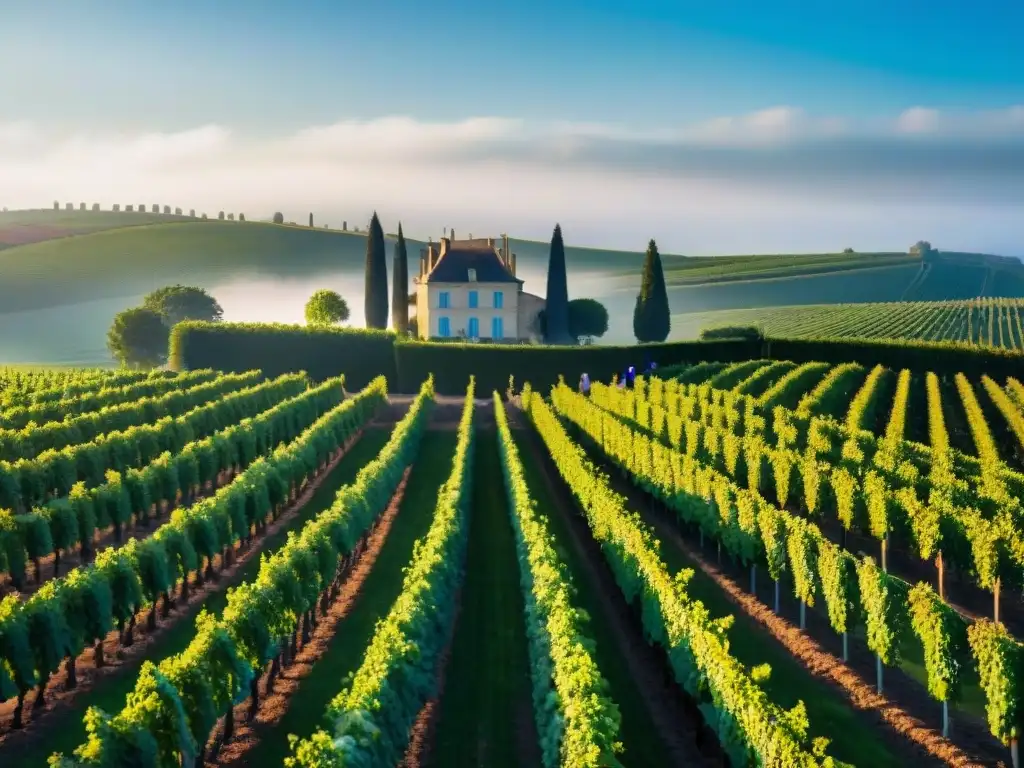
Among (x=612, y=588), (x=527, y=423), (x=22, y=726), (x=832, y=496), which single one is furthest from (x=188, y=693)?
(x=527, y=423)

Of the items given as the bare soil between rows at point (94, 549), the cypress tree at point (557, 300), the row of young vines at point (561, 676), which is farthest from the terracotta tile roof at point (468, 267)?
the row of young vines at point (561, 676)

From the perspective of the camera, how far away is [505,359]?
61500 mm

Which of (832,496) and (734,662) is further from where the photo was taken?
(832,496)

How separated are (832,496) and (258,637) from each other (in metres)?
16.7

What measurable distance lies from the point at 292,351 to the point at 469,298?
2198cm

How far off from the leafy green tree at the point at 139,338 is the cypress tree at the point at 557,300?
34.9 metres

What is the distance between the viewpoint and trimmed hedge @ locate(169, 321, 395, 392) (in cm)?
6288

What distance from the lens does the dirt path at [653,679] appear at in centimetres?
1483

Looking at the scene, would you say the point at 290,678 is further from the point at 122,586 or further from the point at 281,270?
the point at 281,270

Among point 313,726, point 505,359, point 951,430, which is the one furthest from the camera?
point 505,359

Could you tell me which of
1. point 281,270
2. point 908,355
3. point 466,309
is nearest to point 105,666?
point 908,355

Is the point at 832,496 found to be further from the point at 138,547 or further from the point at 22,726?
the point at 22,726

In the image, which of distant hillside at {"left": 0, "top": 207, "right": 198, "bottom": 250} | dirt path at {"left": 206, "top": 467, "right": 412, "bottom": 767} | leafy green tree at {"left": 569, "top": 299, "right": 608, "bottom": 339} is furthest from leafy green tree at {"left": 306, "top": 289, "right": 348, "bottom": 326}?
distant hillside at {"left": 0, "top": 207, "right": 198, "bottom": 250}

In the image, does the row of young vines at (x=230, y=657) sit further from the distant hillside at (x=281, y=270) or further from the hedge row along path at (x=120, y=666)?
the distant hillside at (x=281, y=270)
